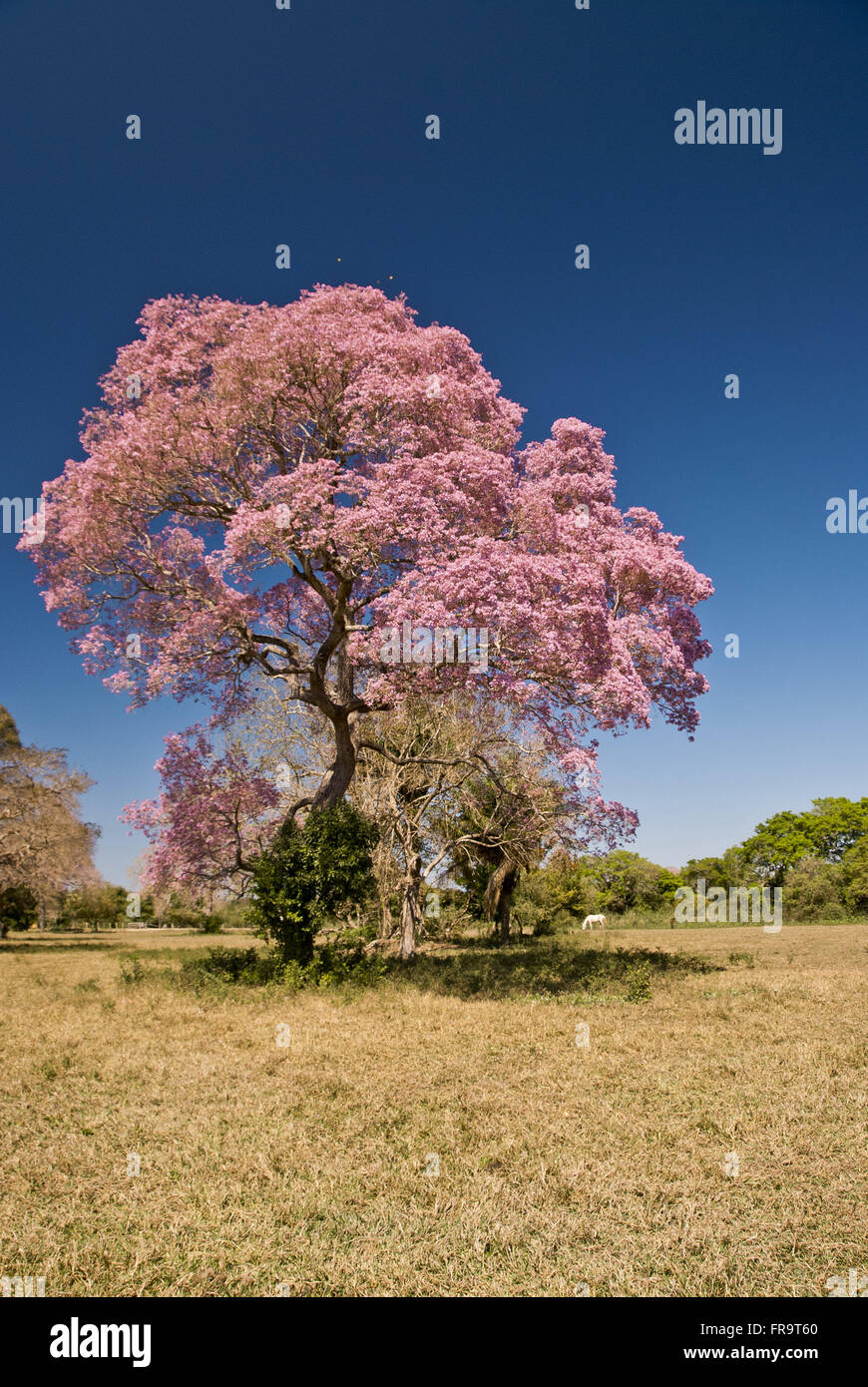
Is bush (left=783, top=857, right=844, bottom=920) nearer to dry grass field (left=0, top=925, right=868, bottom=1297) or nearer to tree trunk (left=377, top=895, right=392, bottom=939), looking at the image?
tree trunk (left=377, top=895, right=392, bottom=939)

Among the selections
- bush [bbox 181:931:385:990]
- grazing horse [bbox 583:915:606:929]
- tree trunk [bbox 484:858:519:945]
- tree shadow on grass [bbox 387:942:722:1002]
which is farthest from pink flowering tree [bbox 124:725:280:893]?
grazing horse [bbox 583:915:606:929]

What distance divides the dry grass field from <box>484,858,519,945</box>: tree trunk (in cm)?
1503

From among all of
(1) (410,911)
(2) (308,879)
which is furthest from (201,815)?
(1) (410,911)

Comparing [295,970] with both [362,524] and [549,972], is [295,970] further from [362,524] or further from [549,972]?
[362,524]

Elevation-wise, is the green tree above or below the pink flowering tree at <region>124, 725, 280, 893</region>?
below

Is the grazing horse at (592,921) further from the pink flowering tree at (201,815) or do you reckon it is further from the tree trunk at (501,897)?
the pink flowering tree at (201,815)

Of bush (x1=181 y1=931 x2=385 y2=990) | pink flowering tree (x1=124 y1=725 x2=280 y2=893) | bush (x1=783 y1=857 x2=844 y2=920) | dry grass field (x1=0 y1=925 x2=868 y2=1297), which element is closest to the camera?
dry grass field (x1=0 y1=925 x2=868 y2=1297)

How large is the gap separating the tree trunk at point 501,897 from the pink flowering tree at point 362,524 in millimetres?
11739

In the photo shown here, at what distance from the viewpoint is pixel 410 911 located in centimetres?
1892

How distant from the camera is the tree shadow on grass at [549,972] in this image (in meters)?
12.8

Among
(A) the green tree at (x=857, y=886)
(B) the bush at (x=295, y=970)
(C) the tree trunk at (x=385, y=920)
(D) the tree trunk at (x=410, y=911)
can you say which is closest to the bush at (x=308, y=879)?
(B) the bush at (x=295, y=970)

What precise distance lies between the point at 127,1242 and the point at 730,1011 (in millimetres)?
8687

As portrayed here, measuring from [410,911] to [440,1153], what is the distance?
557 inches

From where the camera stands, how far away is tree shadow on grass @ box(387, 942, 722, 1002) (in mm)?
12773
